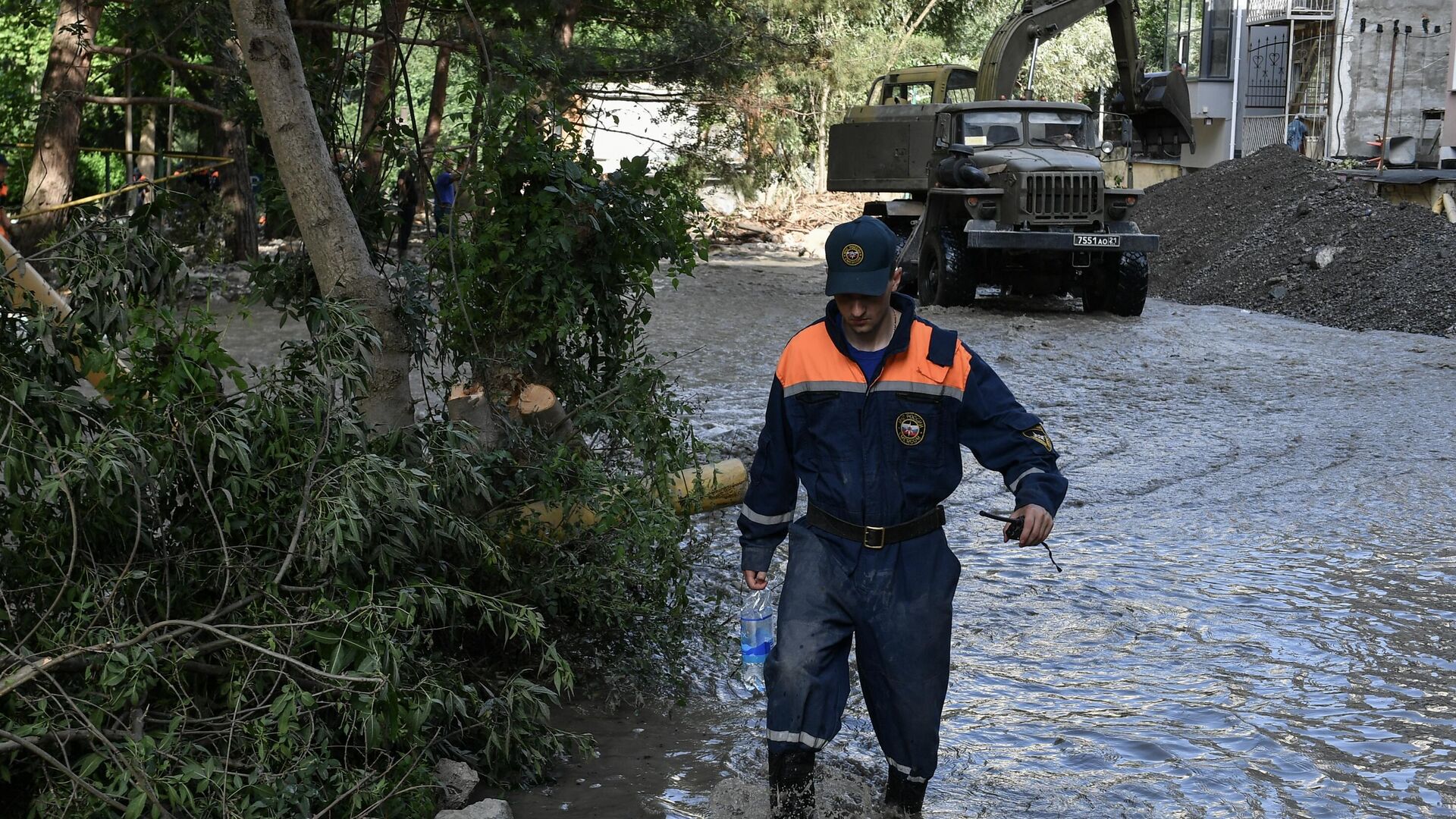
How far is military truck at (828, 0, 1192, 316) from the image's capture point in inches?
575

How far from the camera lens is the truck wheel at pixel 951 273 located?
15.4 m

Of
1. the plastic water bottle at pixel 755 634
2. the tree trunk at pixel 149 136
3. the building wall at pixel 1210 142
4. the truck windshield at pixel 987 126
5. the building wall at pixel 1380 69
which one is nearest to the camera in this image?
the plastic water bottle at pixel 755 634

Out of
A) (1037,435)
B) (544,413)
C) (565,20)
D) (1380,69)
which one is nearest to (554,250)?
(544,413)

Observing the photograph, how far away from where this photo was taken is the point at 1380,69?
33.0 m

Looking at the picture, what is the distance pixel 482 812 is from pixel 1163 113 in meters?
16.4

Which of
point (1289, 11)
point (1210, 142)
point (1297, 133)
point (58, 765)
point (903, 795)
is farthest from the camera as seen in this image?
point (1210, 142)

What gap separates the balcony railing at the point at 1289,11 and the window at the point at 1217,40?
2.24 ft

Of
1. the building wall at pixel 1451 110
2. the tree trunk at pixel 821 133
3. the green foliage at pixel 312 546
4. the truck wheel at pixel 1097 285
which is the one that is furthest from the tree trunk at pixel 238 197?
the building wall at pixel 1451 110

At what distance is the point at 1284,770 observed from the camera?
4062 mm

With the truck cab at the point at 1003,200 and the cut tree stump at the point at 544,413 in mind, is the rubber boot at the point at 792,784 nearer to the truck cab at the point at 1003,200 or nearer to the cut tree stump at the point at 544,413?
the cut tree stump at the point at 544,413

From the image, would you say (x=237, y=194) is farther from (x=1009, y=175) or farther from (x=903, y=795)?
(x=903, y=795)

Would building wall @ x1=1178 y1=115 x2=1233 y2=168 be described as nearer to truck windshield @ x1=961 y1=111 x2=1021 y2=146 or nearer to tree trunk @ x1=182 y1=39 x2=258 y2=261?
truck windshield @ x1=961 y1=111 x2=1021 y2=146

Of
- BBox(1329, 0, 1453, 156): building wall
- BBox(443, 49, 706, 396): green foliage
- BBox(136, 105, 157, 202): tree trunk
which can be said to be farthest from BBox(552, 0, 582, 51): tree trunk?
BBox(1329, 0, 1453, 156): building wall

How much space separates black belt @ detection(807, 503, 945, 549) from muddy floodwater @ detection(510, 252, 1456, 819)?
850 millimetres
